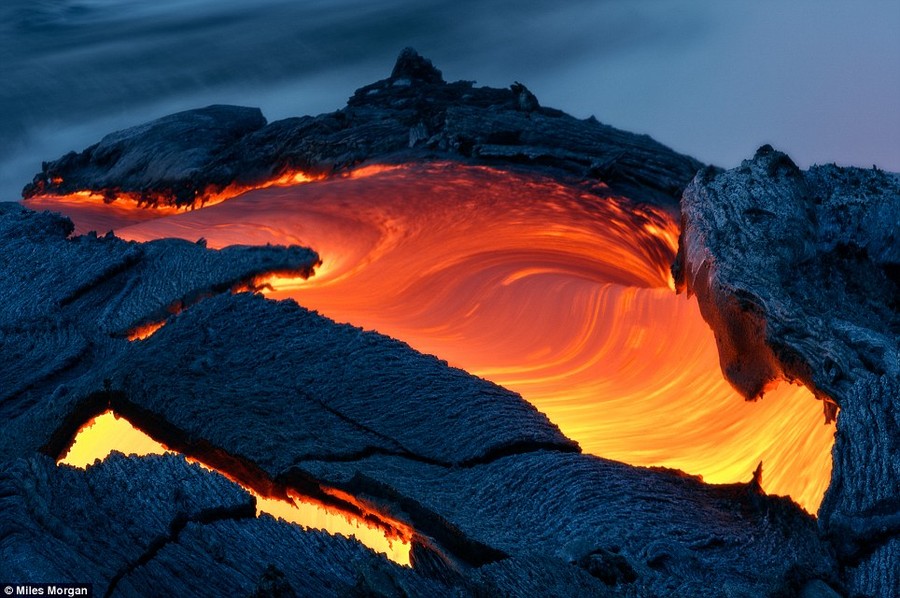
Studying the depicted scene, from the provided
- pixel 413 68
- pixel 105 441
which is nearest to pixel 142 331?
pixel 105 441

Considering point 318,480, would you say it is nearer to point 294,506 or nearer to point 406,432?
point 294,506

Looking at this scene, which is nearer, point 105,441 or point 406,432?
point 406,432

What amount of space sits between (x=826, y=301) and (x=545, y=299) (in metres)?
1.27

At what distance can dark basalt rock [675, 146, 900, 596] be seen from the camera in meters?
3.15

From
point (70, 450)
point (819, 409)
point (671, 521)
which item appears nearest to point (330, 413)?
point (70, 450)

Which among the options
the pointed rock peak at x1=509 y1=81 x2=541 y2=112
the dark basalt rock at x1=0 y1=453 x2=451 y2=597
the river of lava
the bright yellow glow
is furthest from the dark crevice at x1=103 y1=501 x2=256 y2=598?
the pointed rock peak at x1=509 y1=81 x2=541 y2=112

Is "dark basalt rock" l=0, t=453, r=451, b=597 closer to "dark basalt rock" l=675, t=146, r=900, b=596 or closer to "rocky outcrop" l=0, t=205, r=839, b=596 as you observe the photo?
"rocky outcrop" l=0, t=205, r=839, b=596

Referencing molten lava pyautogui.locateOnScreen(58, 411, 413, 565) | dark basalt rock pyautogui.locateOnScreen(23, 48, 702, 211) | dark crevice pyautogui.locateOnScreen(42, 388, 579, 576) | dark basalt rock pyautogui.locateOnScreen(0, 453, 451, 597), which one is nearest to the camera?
dark basalt rock pyautogui.locateOnScreen(0, 453, 451, 597)

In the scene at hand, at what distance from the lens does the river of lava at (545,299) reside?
409 cm

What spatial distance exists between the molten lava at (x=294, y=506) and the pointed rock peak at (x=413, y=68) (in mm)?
5275

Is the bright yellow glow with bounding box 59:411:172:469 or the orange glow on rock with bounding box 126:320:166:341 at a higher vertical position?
the orange glow on rock with bounding box 126:320:166:341

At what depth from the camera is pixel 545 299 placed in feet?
16.8

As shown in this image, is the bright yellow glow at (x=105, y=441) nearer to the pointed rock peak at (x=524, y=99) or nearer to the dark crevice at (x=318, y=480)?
the dark crevice at (x=318, y=480)

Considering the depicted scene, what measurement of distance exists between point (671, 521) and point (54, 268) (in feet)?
10.2
